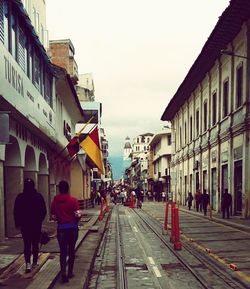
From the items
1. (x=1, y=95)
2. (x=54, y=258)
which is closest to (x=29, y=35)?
(x=1, y=95)

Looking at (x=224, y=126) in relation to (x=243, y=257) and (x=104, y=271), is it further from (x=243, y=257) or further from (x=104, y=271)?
(x=104, y=271)

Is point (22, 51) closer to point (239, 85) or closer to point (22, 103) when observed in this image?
point (22, 103)

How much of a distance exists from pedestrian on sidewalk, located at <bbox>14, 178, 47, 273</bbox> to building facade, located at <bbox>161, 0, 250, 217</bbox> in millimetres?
14094

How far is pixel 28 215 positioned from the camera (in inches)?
337

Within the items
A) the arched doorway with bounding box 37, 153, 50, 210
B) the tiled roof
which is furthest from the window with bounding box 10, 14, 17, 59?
the tiled roof

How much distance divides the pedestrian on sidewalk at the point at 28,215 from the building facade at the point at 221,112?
14094mm

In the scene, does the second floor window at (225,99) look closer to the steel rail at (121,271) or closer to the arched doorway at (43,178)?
the arched doorway at (43,178)

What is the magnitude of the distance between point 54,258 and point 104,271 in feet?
4.55

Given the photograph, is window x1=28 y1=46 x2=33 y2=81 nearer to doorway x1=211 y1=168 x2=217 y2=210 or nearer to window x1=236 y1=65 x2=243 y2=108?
window x1=236 y1=65 x2=243 y2=108

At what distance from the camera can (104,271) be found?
32.3ft

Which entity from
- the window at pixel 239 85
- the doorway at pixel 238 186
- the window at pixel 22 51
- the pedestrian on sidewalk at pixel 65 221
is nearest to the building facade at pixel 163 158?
the doorway at pixel 238 186

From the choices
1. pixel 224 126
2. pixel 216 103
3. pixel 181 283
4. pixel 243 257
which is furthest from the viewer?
pixel 216 103

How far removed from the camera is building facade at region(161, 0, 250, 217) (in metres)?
23.8

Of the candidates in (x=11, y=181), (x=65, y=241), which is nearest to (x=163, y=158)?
(x=11, y=181)
